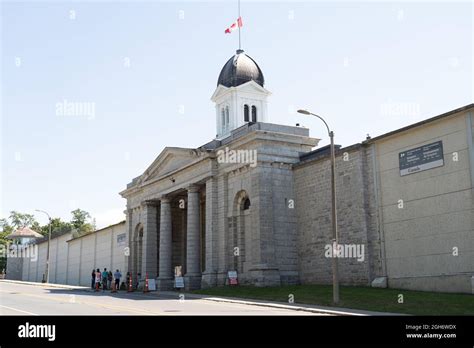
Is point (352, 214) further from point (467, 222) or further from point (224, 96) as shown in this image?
point (224, 96)

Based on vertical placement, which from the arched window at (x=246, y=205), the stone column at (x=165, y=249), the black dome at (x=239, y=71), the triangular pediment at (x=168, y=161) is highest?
the black dome at (x=239, y=71)

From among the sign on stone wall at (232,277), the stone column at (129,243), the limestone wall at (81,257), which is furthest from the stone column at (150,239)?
the sign on stone wall at (232,277)

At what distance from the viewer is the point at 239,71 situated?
48812 millimetres

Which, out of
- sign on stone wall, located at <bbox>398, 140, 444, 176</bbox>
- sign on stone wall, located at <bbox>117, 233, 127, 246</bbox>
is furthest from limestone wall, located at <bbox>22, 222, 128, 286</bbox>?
sign on stone wall, located at <bbox>398, 140, 444, 176</bbox>

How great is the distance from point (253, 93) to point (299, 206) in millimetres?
14168

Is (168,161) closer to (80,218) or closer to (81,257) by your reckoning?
(81,257)

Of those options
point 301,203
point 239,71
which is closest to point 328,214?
point 301,203

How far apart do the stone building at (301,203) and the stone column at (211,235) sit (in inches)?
2.9

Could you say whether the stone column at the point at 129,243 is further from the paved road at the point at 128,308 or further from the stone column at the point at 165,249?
the paved road at the point at 128,308

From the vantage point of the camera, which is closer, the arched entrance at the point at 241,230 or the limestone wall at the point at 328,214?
the limestone wall at the point at 328,214

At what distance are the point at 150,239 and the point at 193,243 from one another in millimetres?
9054

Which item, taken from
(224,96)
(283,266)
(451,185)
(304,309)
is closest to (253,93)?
(224,96)

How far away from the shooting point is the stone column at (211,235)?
130 feet

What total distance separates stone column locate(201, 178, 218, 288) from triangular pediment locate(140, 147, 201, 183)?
3.03 meters
